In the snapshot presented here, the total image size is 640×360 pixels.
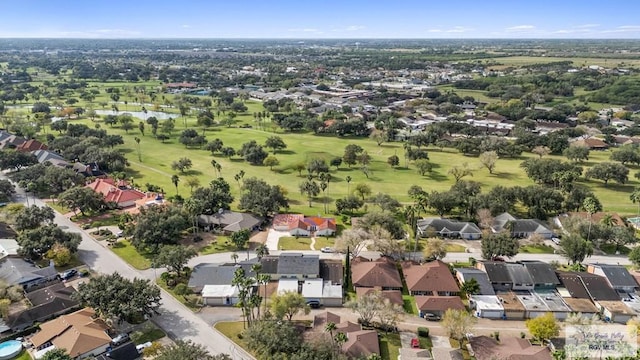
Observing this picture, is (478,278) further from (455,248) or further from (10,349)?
(10,349)

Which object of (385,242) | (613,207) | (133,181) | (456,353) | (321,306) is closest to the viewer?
(456,353)

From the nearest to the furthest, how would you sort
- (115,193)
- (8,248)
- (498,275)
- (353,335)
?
(353,335), (498,275), (8,248), (115,193)

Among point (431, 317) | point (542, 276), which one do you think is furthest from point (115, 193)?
point (542, 276)

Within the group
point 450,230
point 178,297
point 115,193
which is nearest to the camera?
point 178,297

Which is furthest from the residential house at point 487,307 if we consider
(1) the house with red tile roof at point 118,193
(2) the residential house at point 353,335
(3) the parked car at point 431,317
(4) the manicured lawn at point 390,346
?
(1) the house with red tile roof at point 118,193

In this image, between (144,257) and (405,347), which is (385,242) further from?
(144,257)

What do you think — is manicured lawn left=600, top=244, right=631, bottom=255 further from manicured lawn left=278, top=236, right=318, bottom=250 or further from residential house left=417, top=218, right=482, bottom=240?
manicured lawn left=278, top=236, right=318, bottom=250

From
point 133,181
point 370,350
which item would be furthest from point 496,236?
point 133,181
